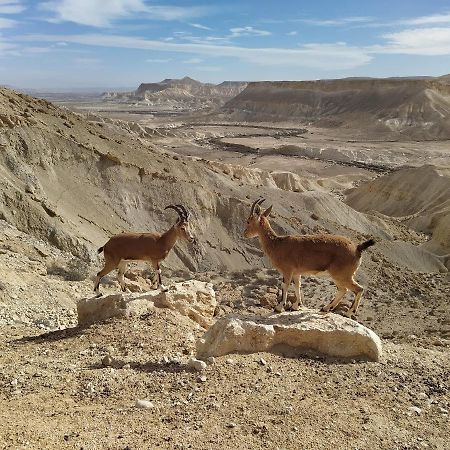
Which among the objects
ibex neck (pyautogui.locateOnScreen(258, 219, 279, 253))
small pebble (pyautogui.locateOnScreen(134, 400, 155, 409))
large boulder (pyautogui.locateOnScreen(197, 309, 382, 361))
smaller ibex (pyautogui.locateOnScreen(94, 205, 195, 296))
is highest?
ibex neck (pyautogui.locateOnScreen(258, 219, 279, 253))

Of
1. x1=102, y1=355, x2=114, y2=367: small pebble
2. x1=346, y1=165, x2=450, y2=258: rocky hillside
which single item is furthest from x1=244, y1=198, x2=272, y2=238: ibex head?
x1=346, y1=165, x2=450, y2=258: rocky hillside

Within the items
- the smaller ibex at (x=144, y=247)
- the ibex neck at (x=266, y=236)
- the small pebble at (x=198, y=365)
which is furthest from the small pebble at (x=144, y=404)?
the smaller ibex at (x=144, y=247)

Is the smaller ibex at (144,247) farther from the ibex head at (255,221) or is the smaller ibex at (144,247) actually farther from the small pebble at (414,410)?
the small pebble at (414,410)

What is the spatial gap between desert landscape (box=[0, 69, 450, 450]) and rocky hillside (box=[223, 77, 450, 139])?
65.0 m

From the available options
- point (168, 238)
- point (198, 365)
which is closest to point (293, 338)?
point (198, 365)

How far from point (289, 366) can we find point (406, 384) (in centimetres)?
173

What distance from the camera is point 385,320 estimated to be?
1888 centimetres

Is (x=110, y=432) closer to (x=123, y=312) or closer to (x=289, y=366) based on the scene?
(x=289, y=366)

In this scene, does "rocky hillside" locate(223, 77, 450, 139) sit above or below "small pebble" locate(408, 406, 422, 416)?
above

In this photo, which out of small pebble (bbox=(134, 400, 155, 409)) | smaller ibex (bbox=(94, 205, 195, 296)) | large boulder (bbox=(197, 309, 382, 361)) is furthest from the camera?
smaller ibex (bbox=(94, 205, 195, 296))

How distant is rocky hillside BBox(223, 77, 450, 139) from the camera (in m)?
109

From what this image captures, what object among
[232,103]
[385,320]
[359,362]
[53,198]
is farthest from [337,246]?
[232,103]

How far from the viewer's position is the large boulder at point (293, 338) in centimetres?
799

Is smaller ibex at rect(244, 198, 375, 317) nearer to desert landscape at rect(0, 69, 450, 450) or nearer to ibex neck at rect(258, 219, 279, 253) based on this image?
ibex neck at rect(258, 219, 279, 253)
